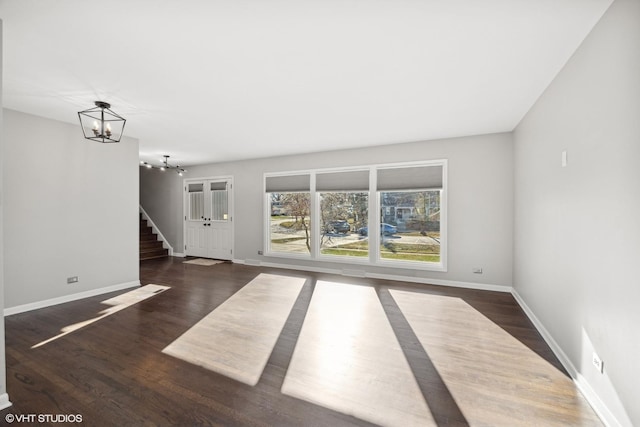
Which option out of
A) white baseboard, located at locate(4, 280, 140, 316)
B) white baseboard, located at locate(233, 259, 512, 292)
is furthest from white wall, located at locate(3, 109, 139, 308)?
white baseboard, located at locate(233, 259, 512, 292)

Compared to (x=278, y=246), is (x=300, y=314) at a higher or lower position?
lower

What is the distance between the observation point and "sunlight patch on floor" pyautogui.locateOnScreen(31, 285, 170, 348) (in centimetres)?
310

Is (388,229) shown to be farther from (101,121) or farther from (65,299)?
(65,299)

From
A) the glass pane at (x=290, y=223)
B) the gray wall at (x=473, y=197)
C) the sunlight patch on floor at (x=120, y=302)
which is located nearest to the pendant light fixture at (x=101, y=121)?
the sunlight patch on floor at (x=120, y=302)

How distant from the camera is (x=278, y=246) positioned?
6.69 m

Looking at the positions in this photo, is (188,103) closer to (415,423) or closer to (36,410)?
(36,410)

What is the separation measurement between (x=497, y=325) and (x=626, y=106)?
258cm

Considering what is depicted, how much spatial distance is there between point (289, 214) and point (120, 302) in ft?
11.8

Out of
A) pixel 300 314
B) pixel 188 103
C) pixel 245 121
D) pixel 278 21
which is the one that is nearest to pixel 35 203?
pixel 188 103

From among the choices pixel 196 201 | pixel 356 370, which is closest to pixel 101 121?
pixel 356 370

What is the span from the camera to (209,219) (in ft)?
25.1

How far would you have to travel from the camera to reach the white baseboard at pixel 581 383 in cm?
175

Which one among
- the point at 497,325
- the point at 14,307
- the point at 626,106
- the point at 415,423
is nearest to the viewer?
the point at 626,106

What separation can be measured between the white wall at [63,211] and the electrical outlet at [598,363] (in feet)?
19.8
